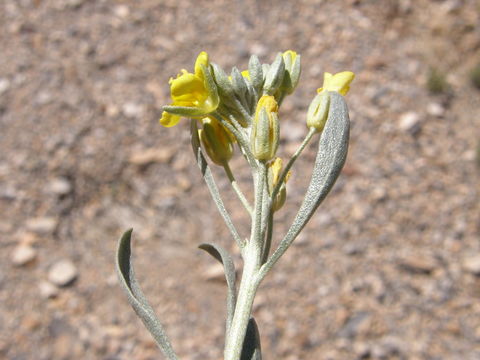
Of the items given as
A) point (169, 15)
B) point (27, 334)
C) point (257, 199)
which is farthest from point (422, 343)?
point (169, 15)

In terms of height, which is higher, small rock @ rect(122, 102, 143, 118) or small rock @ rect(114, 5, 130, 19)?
small rock @ rect(114, 5, 130, 19)

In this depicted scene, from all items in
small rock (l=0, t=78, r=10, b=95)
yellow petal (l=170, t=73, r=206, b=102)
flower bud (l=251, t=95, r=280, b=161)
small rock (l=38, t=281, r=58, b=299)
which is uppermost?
yellow petal (l=170, t=73, r=206, b=102)

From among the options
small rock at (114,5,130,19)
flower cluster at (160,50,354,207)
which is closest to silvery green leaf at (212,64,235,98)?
flower cluster at (160,50,354,207)

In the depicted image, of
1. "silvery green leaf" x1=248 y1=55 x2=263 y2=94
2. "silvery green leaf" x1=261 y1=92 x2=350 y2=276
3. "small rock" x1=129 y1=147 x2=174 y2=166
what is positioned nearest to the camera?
"silvery green leaf" x1=261 y1=92 x2=350 y2=276

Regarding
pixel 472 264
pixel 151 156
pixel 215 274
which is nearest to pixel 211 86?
pixel 215 274

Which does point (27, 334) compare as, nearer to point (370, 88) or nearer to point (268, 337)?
point (268, 337)

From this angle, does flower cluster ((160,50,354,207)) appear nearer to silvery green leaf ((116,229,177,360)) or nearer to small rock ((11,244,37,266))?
silvery green leaf ((116,229,177,360))

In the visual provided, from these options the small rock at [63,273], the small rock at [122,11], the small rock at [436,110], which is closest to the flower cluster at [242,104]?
the small rock at [63,273]
